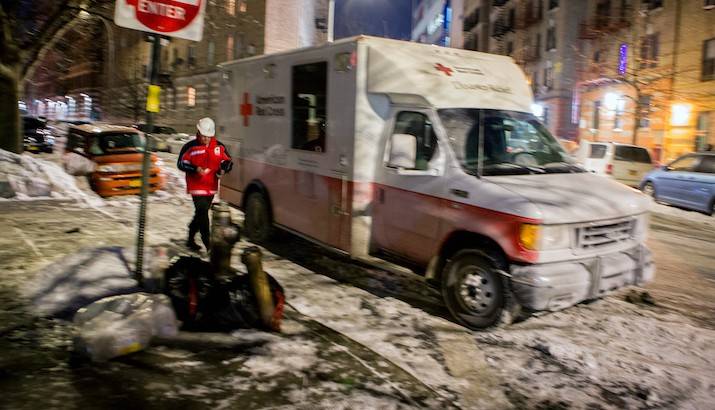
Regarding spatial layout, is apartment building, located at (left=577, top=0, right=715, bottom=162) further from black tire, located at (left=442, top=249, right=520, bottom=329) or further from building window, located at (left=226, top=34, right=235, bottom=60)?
building window, located at (left=226, top=34, right=235, bottom=60)

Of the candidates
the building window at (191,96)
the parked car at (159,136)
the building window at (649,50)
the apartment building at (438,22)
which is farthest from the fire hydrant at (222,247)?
the apartment building at (438,22)

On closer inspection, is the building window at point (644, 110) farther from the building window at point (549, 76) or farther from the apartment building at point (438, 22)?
the apartment building at point (438, 22)

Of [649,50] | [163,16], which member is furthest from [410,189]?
[649,50]

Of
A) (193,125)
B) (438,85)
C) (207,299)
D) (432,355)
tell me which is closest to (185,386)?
(207,299)

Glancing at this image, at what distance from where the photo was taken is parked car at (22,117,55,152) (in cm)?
2392

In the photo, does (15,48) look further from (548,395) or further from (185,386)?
(548,395)

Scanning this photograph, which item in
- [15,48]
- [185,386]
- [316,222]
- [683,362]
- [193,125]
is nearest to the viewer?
[185,386]

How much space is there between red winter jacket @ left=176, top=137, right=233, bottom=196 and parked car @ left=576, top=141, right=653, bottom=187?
1535 centimetres

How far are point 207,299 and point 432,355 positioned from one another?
2.00m

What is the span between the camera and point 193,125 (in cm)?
4784

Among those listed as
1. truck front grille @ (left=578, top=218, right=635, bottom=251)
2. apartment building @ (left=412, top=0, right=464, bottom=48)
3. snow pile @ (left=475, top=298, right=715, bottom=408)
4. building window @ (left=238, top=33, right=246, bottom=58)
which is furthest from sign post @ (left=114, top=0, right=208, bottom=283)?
apartment building @ (left=412, top=0, right=464, bottom=48)

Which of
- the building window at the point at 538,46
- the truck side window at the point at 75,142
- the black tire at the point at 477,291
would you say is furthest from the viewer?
the building window at the point at 538,46

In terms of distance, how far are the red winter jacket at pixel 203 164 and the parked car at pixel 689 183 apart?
41.7 feet

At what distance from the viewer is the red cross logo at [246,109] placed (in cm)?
914
